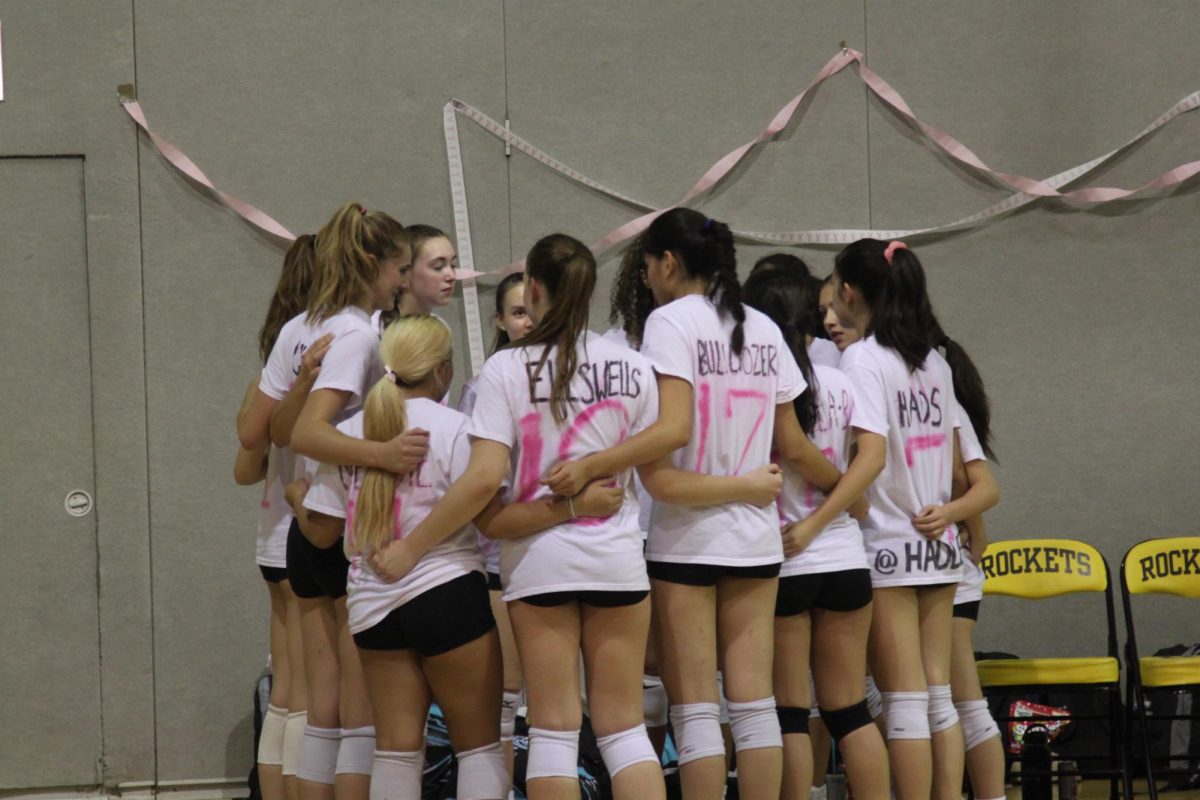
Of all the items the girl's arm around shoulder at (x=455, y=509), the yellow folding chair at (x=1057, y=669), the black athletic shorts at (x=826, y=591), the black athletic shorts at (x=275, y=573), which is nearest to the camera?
the girl's arm around shoulder at (x=455, y=509)

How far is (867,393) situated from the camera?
3.08 m

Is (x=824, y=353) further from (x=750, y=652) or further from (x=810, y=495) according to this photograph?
(x=750, y=652)

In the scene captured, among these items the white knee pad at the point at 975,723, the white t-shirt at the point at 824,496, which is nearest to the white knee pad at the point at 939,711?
the white knee pad at the point at 975,723

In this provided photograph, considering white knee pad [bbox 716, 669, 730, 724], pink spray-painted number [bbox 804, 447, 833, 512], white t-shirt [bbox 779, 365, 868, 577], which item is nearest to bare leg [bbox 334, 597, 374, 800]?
white knee pad [bbox 716, 669, 730, 724]

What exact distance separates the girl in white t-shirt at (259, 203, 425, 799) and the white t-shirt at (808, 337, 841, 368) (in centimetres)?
119

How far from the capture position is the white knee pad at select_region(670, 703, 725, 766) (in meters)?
2.79

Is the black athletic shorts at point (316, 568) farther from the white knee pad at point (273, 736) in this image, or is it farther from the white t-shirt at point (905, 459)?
the white t-shirt at point (905, 459)

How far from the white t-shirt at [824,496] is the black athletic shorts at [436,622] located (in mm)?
807

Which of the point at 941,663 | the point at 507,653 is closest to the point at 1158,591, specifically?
the point at 941,663

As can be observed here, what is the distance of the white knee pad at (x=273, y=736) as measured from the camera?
10.7 feet

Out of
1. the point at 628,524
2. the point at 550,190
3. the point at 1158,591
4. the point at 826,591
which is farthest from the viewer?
the point at 550,190

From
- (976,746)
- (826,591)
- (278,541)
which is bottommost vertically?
(976,746)

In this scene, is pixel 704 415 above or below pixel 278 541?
above

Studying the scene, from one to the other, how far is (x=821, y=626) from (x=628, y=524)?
667mm
